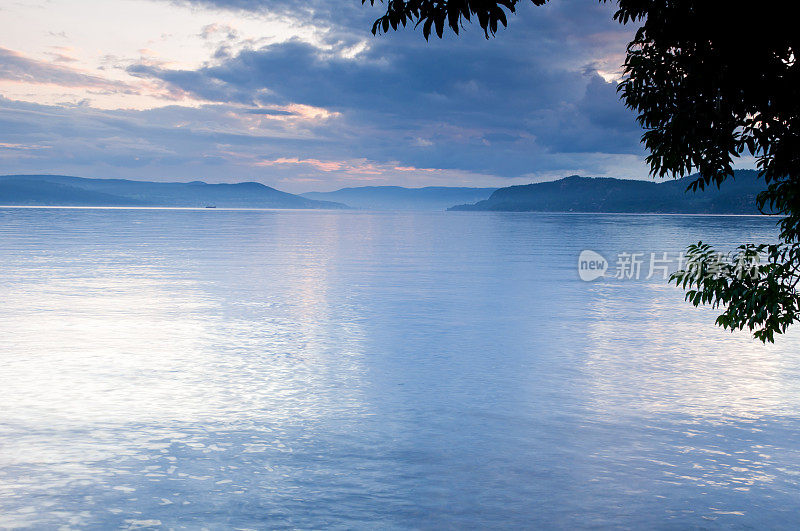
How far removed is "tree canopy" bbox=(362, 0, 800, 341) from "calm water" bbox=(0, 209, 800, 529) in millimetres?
2146

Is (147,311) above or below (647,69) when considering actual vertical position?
below

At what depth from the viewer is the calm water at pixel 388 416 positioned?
6945 millimetres

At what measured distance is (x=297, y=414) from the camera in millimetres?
9922

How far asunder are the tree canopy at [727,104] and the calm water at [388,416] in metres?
2.15

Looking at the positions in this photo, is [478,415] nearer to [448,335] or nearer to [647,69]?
[647,69]

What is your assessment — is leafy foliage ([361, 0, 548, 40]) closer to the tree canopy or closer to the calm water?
the tree canopy

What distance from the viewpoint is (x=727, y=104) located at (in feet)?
26.2

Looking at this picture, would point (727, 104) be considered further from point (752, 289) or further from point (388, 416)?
point (388, 416)

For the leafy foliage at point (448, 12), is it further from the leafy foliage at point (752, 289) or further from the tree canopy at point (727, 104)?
the leafy foliage at point (752, 289)

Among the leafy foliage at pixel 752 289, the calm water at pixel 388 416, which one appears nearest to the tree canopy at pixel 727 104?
the leafy foliage at pixel 752 289

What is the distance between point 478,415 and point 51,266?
1049 inches

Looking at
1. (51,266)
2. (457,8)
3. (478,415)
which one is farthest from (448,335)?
(51,266)

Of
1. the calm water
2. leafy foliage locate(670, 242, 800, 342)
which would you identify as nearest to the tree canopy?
leafy foliage locate(670, 242, 800, 342)

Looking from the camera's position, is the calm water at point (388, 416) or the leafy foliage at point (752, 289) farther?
the leafy foliage at point (752, 289)
